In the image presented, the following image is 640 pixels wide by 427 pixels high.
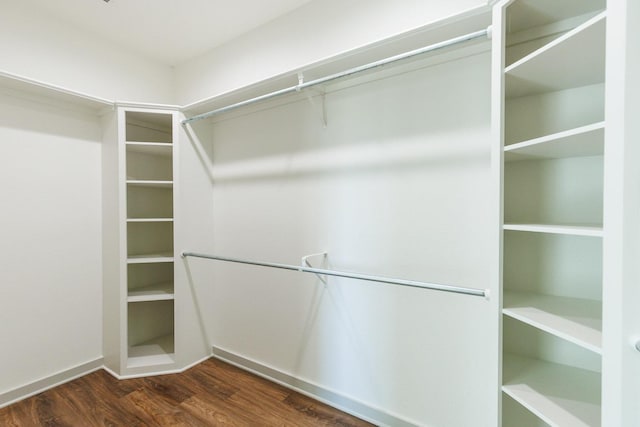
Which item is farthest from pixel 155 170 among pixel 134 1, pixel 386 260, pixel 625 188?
pixel 625 188

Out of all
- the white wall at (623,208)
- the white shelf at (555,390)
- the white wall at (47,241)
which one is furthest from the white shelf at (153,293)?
the white wall at (623,208)

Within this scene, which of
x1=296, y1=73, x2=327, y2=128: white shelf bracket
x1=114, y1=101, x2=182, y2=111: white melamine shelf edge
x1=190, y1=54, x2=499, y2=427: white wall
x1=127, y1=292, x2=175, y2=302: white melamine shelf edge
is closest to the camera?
x1=190, y1=54, x2=499, y2=427: white wall

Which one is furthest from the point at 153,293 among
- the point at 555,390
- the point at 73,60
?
the point at 555,390

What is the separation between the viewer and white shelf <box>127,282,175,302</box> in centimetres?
240

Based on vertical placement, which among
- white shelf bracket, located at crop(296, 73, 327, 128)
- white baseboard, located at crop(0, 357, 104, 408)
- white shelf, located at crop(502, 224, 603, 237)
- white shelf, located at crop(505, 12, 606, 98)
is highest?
white shelf bracket, located at crop(296, 73, 327, 128)

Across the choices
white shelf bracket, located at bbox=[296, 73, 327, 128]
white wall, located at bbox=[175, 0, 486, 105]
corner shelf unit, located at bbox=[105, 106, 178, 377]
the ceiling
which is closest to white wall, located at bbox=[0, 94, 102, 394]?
corner shelf unit, located at bbox=[105, 106, 178, 377]

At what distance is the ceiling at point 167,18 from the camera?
204 cm

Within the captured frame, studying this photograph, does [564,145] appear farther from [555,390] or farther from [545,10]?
[555,390]

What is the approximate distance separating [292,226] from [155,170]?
162cm

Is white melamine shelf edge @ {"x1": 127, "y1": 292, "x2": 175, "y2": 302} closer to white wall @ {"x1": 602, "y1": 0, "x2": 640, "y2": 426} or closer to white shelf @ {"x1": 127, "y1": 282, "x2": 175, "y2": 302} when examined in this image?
white shelf @ {"x1": 127, "y1": 282, "x2": 175, "y2": 302}

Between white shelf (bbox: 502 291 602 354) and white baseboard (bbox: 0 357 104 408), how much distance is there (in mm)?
3034

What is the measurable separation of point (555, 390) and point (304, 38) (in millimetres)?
2345

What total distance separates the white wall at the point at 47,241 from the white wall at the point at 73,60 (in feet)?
0.82

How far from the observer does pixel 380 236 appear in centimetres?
177
